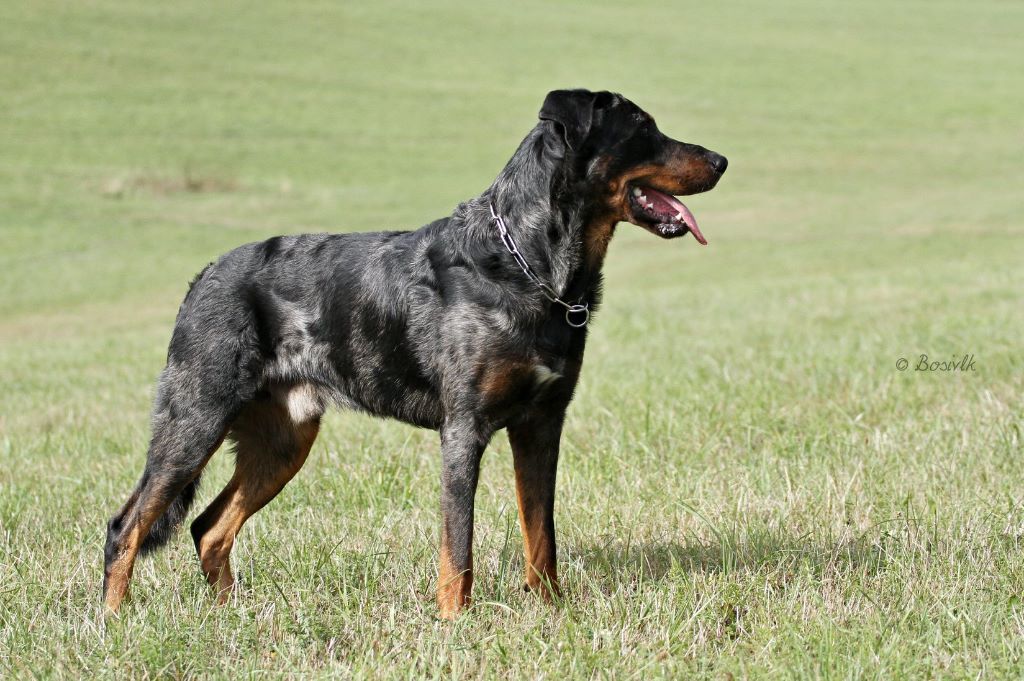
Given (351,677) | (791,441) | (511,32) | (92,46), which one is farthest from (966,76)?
(351,677)

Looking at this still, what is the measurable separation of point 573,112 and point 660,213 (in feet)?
1.63

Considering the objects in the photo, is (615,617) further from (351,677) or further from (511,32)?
(511,32)

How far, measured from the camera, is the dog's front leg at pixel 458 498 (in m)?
4.06

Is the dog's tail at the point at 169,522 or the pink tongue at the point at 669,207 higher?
the pink tongue at the point at 669,207

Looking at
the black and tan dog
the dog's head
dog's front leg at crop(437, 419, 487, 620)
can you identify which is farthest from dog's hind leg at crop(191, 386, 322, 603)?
the dog's head

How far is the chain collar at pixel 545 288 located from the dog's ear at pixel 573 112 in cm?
40

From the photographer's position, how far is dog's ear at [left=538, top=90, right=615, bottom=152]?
4086 millimetres

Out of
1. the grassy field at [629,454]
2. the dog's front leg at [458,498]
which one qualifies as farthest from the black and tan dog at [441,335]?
the grassy field at [629,454]

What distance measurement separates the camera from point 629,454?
6051 mm

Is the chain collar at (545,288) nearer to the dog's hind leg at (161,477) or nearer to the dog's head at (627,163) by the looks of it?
the dog's head at (627,163)

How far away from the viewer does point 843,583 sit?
4.07m

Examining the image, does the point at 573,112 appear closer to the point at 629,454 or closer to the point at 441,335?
the point at 441,335

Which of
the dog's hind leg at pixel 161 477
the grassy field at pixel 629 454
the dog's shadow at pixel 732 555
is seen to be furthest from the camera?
the dog's hind leg at pixel 161 477

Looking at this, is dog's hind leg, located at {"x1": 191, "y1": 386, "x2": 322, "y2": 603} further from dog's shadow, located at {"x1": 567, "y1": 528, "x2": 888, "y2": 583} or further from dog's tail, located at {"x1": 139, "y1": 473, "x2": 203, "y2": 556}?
dog's shadow, located at {"x1": 567, "y1": 528, "x2": 888, "y2": 583}
